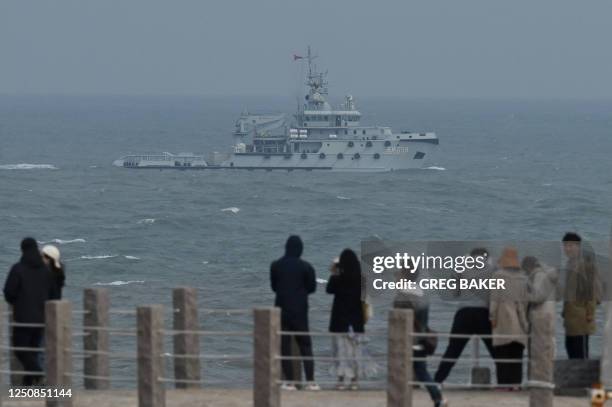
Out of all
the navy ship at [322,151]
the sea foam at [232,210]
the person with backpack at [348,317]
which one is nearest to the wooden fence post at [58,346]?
the person with backpack at [348,317]

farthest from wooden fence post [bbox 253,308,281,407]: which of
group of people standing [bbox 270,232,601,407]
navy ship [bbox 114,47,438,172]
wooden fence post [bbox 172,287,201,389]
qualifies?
navy ship [bbox 114,47,438,172]

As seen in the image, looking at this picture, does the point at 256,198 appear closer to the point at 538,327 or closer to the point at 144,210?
A: the point at 144,210

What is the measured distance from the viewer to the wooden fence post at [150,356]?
11.9 metres

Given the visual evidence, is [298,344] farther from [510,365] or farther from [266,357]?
[510,365]

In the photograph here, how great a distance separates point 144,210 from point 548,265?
250 ft

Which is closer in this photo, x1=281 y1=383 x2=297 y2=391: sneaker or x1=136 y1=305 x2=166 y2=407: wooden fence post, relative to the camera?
x1=136 y1=305 x2=166 y2=407: wooden fence post

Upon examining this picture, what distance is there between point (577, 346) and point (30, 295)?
4.70m

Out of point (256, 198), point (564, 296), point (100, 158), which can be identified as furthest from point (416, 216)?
point (564, 296)

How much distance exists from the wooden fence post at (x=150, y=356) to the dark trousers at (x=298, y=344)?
49.8 inches

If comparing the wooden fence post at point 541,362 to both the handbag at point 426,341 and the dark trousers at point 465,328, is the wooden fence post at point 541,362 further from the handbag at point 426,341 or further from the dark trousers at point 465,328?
the dark trousers at point 465,328

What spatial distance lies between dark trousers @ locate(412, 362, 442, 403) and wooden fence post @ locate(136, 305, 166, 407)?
2.03m

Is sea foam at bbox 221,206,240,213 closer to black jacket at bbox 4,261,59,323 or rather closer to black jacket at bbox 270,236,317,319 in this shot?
black jacket at bbox 4,261,59,323

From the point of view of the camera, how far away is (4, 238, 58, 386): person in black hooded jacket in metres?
12.8

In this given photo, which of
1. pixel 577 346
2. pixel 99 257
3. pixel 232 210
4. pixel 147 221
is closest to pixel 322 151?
pixel 232 210
